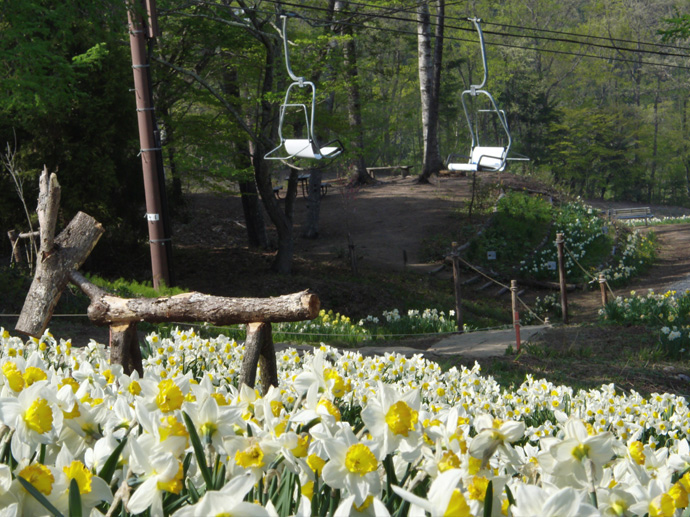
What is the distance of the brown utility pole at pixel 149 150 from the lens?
33.7ft

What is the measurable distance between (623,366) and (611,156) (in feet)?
113

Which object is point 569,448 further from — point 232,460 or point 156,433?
point 156,433

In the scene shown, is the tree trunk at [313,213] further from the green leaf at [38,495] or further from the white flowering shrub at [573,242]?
the green leaf at [38,495]

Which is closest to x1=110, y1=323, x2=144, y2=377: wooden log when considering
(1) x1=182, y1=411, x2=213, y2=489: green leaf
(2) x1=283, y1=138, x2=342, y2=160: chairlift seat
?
(1) x1=182, y1=411, x2=213, y2=489: green leaf

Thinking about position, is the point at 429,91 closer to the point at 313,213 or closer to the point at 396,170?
the point at 313,213

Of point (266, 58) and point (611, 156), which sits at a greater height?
point (266, 58)

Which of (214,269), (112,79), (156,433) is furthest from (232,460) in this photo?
(214,269)

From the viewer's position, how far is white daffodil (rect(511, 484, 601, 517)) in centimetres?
121

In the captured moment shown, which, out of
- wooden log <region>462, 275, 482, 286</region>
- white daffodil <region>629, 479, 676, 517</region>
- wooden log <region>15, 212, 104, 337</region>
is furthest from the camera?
wooden log <region>462, 275, 482, 286</region>

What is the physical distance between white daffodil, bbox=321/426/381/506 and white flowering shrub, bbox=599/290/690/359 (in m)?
8.87

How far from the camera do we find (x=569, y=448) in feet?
5.07

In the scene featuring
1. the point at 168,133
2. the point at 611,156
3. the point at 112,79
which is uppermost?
the point at 112,79

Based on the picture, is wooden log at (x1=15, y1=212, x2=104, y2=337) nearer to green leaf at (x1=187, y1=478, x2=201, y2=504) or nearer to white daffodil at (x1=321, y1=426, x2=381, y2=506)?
green leaf at (x1=187, y1=478, x2=201, y2=504)

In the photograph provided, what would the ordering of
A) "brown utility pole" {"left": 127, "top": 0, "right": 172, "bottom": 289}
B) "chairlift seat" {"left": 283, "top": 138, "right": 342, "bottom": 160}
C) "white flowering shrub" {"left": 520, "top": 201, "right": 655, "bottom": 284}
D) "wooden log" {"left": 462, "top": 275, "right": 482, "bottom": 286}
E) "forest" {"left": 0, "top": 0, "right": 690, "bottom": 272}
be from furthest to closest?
"white flowering shrub" {"left": 520, "top": 201, "right": 655, "bottom": 284}, "wooden log" {"left": 462, "top": 275, "right": 482, "bottom": 286}, "forest" {"left": 0, "top": 0, "right": 690, "bottom": 272}, "brown utility pole" {"left": 127, "top": 0, "right": 172, "bottom": 289}, "chairlift seat" {"left": 283, "top": 138, "right": 342, "bottom": 160}
